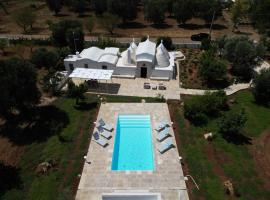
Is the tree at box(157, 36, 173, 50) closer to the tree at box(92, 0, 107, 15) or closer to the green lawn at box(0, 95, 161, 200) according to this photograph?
the green lawn at box(0, 95, 161, 200)

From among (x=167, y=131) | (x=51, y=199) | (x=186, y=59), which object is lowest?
(x=51, y=199)

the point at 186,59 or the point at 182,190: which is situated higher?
the point at 186,59

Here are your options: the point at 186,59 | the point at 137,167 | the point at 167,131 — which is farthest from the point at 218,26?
the point at 137,167

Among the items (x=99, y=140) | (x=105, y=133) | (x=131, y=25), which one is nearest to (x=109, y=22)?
(x=131, y=25)

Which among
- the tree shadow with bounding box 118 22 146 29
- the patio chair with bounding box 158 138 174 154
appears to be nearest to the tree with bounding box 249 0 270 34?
the tree shadow with bounding box 118 22 146 29

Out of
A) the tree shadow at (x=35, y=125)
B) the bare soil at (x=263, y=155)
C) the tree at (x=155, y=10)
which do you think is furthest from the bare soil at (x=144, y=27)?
the bare soil at (x=263, y=155)

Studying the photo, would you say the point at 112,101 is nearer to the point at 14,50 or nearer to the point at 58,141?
the point at 58,141

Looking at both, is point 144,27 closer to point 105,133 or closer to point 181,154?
point 105,133

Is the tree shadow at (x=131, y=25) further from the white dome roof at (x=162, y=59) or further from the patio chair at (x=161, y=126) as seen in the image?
the patio chair at (x=161, y=126)
